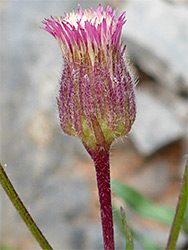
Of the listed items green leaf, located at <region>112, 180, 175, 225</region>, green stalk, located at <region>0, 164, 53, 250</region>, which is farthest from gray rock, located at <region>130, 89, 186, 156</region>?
green stalk, located at <region>0, 164, 53, 250</region>

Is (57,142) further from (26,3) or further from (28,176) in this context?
(26,3)

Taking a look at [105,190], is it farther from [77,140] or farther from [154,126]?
[154,126]

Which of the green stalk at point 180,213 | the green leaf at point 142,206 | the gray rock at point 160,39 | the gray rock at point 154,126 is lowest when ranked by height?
the green stalk at point 180,213

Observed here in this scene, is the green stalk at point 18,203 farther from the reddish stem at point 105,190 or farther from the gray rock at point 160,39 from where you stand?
the gray rock at point 160,39

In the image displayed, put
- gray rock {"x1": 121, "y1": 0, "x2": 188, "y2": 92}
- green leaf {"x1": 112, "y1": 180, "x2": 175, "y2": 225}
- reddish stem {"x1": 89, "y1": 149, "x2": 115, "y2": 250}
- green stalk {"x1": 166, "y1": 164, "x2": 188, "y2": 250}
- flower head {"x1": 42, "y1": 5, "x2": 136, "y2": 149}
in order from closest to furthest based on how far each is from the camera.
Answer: flower head {"x1": 42, "y1": 5, "x2": 136, "y2": 149}, reddish stem {"x1": 89, "y1": 149, "x2": 115, "y2": 250}, green stalk {"x1": 166, "y1": 164, "x2": 188, "y2": 250}, green leaf {"x1": 112, "y1": 180, "x2": 175, "y2": 225}, gray rock {"x1": 121, "y1": 0, "x2": 188, "y2": 92}

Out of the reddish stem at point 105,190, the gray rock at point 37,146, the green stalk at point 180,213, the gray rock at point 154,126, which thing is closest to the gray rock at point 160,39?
the gray rock at point 154,126

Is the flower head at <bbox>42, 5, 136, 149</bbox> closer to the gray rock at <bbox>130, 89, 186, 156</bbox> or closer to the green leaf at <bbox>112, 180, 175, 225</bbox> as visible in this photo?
the green leaf at <bbox>112, 180, 175, 225</bbox>
